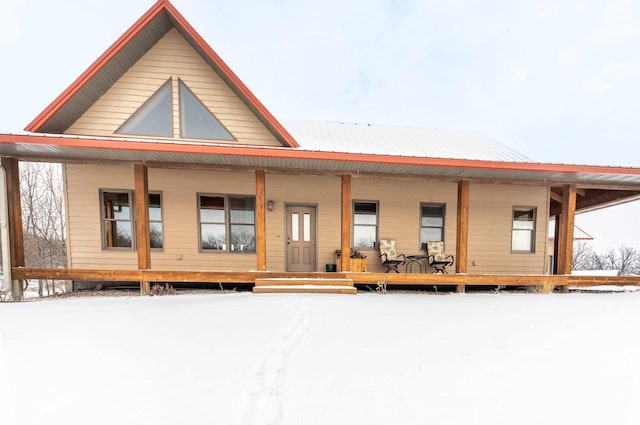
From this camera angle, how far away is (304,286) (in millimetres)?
5320

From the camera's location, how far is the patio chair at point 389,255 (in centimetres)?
722

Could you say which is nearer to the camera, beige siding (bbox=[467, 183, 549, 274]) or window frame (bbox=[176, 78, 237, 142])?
window frame (bbox=[176, 78, 237, 142])

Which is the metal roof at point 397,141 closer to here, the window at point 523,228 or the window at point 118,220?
the window at point 523,228

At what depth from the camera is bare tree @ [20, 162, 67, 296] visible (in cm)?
1168

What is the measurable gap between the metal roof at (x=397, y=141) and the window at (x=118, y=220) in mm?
4925

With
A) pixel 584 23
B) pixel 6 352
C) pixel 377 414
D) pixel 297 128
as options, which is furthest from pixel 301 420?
pixel 584 23

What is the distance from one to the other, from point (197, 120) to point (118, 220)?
336 centimetres

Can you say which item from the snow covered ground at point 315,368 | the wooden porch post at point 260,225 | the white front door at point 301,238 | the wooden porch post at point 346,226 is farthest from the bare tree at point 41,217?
the wooden porch post at point 346,226

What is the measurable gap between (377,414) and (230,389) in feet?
3.45

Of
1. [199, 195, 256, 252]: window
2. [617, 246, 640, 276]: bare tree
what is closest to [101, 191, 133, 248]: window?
[199, 195, 256, 252]: window

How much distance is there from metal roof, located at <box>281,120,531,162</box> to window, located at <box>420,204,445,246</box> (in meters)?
1.58

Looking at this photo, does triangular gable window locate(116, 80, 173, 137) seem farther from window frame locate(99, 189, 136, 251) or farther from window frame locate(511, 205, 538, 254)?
window frame locate(511, 205, 538, 254)

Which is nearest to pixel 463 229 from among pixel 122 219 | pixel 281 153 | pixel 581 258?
pixel 281 153

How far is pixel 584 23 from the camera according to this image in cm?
4050
